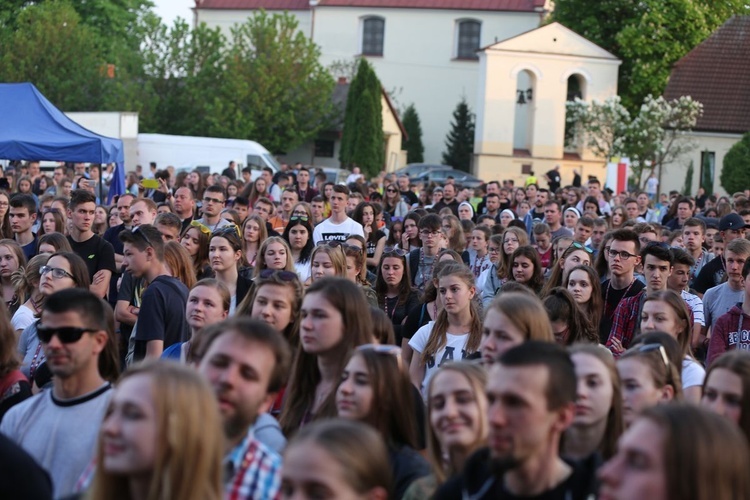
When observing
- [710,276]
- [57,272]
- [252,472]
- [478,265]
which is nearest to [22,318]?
[57,272]

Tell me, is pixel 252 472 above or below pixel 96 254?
below

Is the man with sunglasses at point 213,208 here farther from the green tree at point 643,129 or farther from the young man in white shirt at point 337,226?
the green tree at point 643,129

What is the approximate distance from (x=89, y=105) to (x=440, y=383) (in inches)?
1927

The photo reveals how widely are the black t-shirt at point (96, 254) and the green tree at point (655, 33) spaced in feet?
156

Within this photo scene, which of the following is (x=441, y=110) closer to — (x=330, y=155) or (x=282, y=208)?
(x=330, y=155)

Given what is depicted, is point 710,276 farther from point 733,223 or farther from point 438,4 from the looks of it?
point 438,4

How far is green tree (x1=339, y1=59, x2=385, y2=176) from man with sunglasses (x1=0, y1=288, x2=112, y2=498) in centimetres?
4952

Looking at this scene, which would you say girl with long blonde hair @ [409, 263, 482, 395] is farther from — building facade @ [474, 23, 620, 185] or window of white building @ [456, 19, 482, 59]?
window of white building @ [456, 19, 482, 59]

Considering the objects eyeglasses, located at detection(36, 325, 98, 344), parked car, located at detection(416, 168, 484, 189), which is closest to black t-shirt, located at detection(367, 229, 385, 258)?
eyeglasses, located at detection(36, 325, 98, 344)

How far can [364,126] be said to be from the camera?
2188 inches

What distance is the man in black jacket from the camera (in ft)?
13.2

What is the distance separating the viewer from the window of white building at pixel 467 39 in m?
70.8

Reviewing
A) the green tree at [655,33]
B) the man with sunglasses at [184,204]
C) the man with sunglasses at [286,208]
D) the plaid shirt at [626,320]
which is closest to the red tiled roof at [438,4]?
the green tree at [655,33]

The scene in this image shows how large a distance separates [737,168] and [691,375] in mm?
39122
